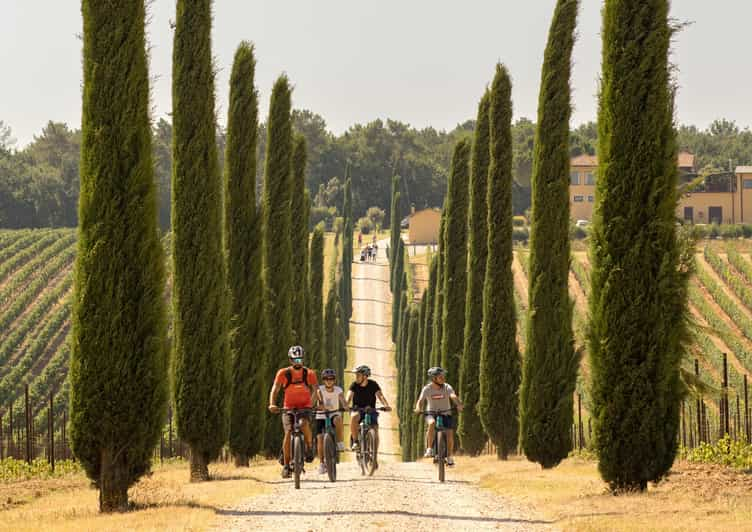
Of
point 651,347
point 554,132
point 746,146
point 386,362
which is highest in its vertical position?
point 746,146

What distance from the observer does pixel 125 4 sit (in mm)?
15609

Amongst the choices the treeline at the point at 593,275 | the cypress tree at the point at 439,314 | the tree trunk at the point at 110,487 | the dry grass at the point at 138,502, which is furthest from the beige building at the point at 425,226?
the tree trunk at the point at 110,487

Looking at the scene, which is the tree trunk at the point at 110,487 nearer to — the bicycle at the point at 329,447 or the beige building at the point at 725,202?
the bicycle at the point at 329,447

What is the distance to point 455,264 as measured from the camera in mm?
36688

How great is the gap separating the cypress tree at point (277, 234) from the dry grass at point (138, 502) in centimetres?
725

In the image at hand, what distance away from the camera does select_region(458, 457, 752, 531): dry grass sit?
12.7m

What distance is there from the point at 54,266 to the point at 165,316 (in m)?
67.6

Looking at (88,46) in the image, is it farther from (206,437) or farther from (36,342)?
(36,342)

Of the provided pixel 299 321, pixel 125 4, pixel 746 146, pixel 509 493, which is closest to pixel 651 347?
pixel 509 493

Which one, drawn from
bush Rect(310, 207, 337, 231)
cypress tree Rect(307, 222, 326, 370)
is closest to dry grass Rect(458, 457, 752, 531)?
cypress tree Rect(307, 222, 326, 370)

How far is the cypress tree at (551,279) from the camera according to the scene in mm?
23422

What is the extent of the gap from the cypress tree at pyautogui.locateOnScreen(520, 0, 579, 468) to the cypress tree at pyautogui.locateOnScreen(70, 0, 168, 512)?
9.89 meters

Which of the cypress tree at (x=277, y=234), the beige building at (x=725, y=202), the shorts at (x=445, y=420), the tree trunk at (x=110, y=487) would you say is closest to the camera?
the tree trunk at (x=110, y=487)

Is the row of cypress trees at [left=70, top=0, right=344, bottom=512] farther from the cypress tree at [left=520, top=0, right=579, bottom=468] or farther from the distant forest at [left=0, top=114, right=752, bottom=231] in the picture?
the distant forest at [left=0, top=114, right=752, bottom=231]
